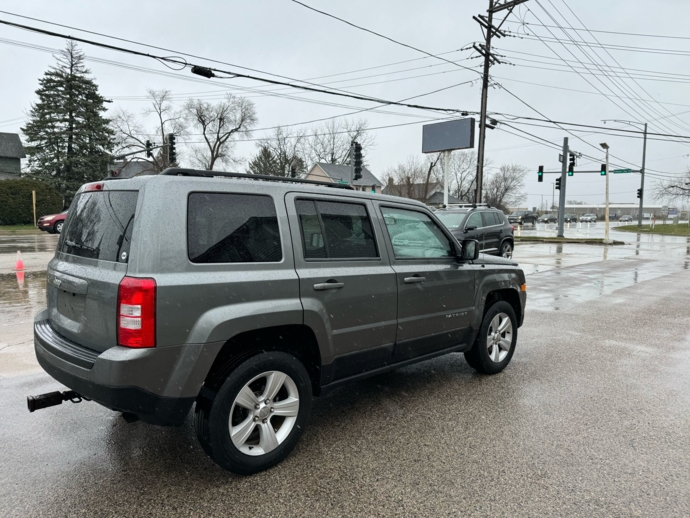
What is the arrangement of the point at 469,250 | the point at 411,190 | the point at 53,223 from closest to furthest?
the point at 469,250 < the point at 53,223 < the point at 411,190

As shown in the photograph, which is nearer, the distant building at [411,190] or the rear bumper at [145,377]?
the rear bumper at [145,377]

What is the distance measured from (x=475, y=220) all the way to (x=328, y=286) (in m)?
12.2

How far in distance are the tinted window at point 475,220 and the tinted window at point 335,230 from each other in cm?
1106

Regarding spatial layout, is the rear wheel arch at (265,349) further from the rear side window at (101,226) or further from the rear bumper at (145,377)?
the rear side window at (101,226)

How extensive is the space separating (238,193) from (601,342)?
18.3 feet

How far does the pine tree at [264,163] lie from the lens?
74750mm

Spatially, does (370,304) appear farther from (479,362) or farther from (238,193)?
(479,362)

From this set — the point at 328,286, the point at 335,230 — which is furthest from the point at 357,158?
the point at 328,286

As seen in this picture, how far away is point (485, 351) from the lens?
477 cm

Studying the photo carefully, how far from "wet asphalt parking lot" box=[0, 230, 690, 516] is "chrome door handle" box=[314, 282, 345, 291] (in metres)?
1.13

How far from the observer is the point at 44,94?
41.6 m

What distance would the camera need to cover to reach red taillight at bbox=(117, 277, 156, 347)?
254cm

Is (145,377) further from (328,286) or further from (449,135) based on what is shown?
(449,135)

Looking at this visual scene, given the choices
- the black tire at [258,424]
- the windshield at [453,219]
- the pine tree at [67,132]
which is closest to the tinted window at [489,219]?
the windshield at [453,219]
